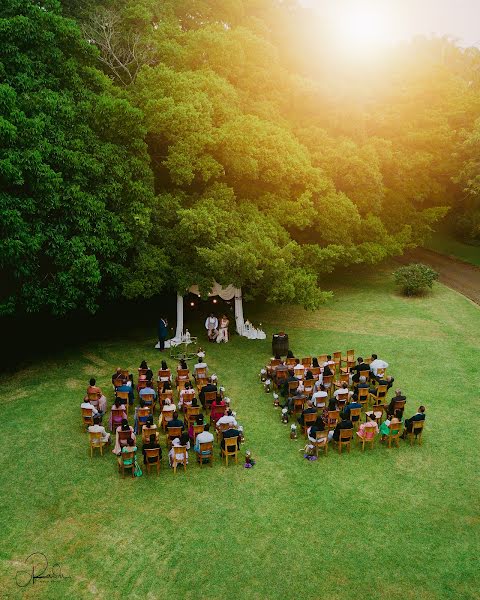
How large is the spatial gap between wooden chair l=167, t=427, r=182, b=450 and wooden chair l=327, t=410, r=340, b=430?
14.0 ft

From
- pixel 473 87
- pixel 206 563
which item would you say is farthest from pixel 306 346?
pixel 473 87

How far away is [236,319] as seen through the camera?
907 inches

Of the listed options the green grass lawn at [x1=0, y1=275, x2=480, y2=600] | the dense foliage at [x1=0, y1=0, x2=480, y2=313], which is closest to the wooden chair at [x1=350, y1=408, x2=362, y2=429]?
the green grass lawn at [x1=0, y1=275, x2=480, y2=600]

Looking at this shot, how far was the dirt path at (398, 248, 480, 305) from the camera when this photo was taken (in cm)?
2972

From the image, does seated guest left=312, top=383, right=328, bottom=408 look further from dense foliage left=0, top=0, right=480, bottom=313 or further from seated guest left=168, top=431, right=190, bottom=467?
dense foliage left=0, top=0, right=480, bottom=313

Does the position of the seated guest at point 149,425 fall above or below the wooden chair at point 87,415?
above

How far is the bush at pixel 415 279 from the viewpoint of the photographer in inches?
1102

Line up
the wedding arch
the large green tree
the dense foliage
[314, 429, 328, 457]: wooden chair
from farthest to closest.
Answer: the wedding arch → the dense foliage → the large green tree → [314, 429, 328, 457]: wooden chair

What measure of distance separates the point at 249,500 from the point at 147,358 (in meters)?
10.4

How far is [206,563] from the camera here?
32.5 feet

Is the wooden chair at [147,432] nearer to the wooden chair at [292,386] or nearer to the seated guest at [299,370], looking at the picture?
the wooden chair at [292,386]

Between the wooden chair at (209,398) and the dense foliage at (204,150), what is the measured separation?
6.05 metres

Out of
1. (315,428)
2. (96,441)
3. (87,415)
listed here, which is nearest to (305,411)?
(315,428)

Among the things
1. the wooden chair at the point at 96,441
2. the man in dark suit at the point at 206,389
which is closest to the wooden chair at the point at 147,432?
the wooden chair at the point at 96,441
